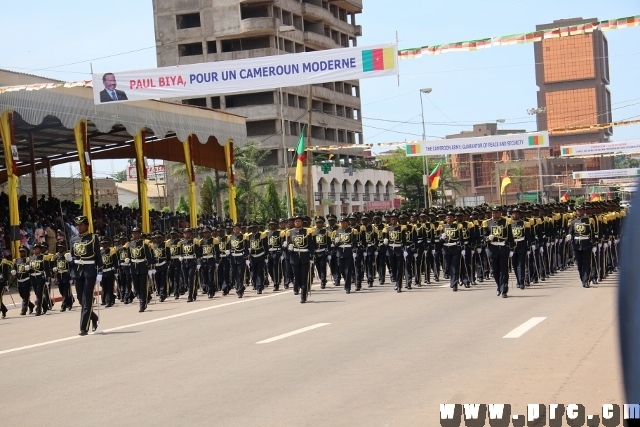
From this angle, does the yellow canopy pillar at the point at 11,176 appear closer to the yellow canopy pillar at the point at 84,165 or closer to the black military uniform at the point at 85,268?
the yellow canopy pillar at the point at 84,165

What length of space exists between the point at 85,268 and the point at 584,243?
11249 millimetres

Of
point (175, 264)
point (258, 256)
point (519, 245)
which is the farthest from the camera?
point (175, 264)

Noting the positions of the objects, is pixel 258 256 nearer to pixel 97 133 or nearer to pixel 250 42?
pixel 97 133

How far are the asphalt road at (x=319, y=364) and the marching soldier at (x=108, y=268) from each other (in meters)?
5.25

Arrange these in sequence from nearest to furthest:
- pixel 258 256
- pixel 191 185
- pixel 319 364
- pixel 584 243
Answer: pixel 319 364
pixel 584 243
pixel 258 256
pixel 191 185

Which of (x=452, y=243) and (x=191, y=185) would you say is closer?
(x=452, y=243)

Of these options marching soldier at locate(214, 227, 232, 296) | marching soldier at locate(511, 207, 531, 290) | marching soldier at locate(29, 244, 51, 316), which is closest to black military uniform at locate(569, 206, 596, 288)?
marching soldier at locate(511, 207, 531, 290)

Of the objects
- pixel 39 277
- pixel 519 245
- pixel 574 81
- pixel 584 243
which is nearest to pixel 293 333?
pixel 519 245

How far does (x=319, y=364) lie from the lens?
36.3 feet

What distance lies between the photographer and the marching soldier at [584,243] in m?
21.2

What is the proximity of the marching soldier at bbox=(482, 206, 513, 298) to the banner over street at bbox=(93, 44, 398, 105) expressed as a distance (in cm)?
407

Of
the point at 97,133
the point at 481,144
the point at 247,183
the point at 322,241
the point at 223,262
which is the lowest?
the point at 223,262

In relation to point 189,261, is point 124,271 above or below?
below

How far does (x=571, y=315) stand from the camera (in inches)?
595
